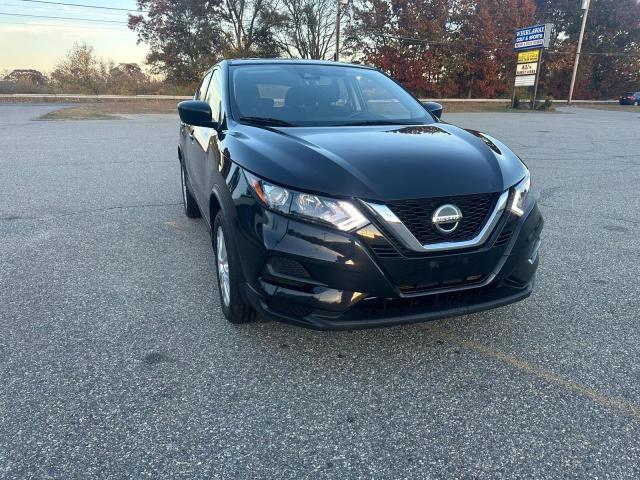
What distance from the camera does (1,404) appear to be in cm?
237

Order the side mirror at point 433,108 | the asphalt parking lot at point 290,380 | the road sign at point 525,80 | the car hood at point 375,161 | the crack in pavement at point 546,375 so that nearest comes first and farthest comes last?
the asphalt parking lot at point 290,380
the crack in pavement at point 546,375
the car hood at point 375,161
the side mirror at point 433,108
the road sign at point 525,80

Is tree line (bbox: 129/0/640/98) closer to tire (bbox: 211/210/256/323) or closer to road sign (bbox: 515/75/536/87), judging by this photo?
road sign (bbox: 515/75/536/87)

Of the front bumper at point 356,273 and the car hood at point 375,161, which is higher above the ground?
the car hood at point 375,161

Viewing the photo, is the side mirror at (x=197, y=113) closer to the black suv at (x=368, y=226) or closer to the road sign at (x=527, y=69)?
the black suv at (x=368, y=226)

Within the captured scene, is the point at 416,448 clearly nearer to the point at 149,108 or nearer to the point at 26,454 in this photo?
the point at 26,454

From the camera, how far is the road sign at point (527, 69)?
3073 cm

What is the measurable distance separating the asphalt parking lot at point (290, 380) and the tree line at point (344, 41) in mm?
36584

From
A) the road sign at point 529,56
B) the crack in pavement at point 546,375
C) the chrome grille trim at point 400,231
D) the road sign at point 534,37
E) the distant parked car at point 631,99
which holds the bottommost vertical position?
the distant parked car at point 631,99

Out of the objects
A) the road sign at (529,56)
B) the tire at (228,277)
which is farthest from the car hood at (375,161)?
the road sign at (529,56)

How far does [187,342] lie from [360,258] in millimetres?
1256

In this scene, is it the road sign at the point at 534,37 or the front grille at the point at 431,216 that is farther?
the road sign at the point at 534,37

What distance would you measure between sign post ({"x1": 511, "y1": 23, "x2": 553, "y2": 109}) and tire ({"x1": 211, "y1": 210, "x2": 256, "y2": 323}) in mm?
32237

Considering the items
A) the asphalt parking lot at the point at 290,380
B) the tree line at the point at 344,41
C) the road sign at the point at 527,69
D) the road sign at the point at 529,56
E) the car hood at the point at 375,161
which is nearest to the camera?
the asphalt parking lot at the point at 290,380

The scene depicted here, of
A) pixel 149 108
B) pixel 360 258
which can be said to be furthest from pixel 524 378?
pixel 149 108
